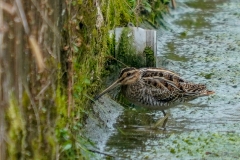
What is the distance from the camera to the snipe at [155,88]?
25.5 feet

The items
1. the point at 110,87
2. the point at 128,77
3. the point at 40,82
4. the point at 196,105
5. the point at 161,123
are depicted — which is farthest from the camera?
the point at 196,105

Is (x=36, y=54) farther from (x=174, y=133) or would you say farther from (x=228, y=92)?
(x=228, y=92)

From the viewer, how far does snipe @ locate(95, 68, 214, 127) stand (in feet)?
25.5

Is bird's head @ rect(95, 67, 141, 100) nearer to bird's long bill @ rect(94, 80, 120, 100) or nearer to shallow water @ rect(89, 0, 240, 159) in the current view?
bird's long bill @ rect(94, 80, 120, 100)

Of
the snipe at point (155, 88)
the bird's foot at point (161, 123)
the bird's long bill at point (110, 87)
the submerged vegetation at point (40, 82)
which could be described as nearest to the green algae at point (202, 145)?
the bird's foot at point (161, 123)

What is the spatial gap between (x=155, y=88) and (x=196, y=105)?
0.79 meters

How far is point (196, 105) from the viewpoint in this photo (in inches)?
331

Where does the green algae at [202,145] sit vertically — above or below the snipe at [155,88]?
below

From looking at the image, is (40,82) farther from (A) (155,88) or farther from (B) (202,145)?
(A) (155,88)

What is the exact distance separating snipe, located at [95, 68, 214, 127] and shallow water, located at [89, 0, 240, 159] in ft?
0.66

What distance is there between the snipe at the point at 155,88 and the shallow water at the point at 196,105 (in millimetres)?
200

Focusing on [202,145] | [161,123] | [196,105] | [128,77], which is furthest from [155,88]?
[202,145]

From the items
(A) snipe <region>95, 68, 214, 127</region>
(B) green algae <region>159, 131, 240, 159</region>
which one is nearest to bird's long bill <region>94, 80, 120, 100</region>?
(A) snipe <region>95, 68, 214, 127</region>

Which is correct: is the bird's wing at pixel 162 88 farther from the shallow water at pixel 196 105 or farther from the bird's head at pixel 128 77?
the shallow water at pixel 196 105
